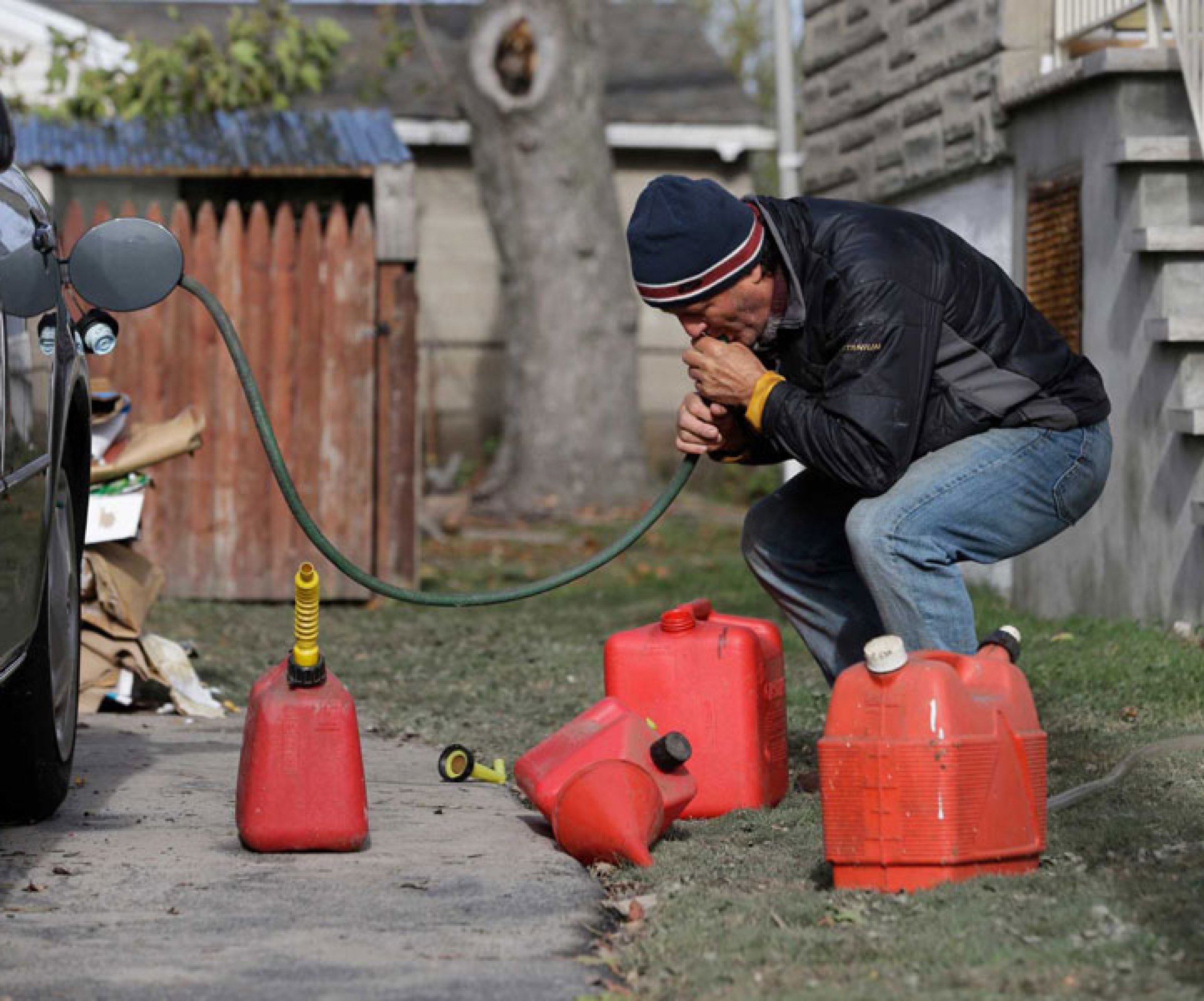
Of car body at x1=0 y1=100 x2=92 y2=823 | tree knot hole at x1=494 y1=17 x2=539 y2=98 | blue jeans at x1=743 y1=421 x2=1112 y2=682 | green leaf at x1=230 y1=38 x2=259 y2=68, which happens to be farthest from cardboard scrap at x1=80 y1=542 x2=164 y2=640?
tree knot hole at x1=494 y1=17 x2=539 y2=98

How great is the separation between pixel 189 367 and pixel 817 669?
4.54 metres

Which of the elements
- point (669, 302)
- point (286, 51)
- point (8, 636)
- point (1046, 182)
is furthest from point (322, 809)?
point (286, 51)

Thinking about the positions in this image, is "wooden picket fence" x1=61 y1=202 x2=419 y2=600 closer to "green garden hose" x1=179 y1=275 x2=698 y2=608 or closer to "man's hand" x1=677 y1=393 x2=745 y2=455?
"green garden hose" x1=179 y1=275 x2=698 y2=608

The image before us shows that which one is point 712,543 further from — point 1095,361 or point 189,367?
point 1095,361

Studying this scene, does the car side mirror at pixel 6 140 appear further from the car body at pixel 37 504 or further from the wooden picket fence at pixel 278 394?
the wooden picket fence at pixel 278 394

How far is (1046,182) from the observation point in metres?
8.61

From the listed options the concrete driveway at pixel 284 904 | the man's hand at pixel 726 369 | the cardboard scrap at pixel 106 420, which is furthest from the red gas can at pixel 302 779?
the cardboard scrap at pixel 106 420

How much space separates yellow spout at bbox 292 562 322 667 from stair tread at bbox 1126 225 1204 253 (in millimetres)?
4104

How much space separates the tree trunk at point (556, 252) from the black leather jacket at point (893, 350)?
1123 centimetres

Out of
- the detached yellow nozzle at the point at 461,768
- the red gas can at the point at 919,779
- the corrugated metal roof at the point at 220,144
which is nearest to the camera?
the red gas can at the point at 919,779

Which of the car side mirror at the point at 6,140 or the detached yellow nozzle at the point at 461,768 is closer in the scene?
the car side mirror at the point at 6,140

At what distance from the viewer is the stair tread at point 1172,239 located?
7.26 meters

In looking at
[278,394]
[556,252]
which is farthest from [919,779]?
[556,252]

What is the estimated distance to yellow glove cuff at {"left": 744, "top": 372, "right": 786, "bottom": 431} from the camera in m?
4.39
